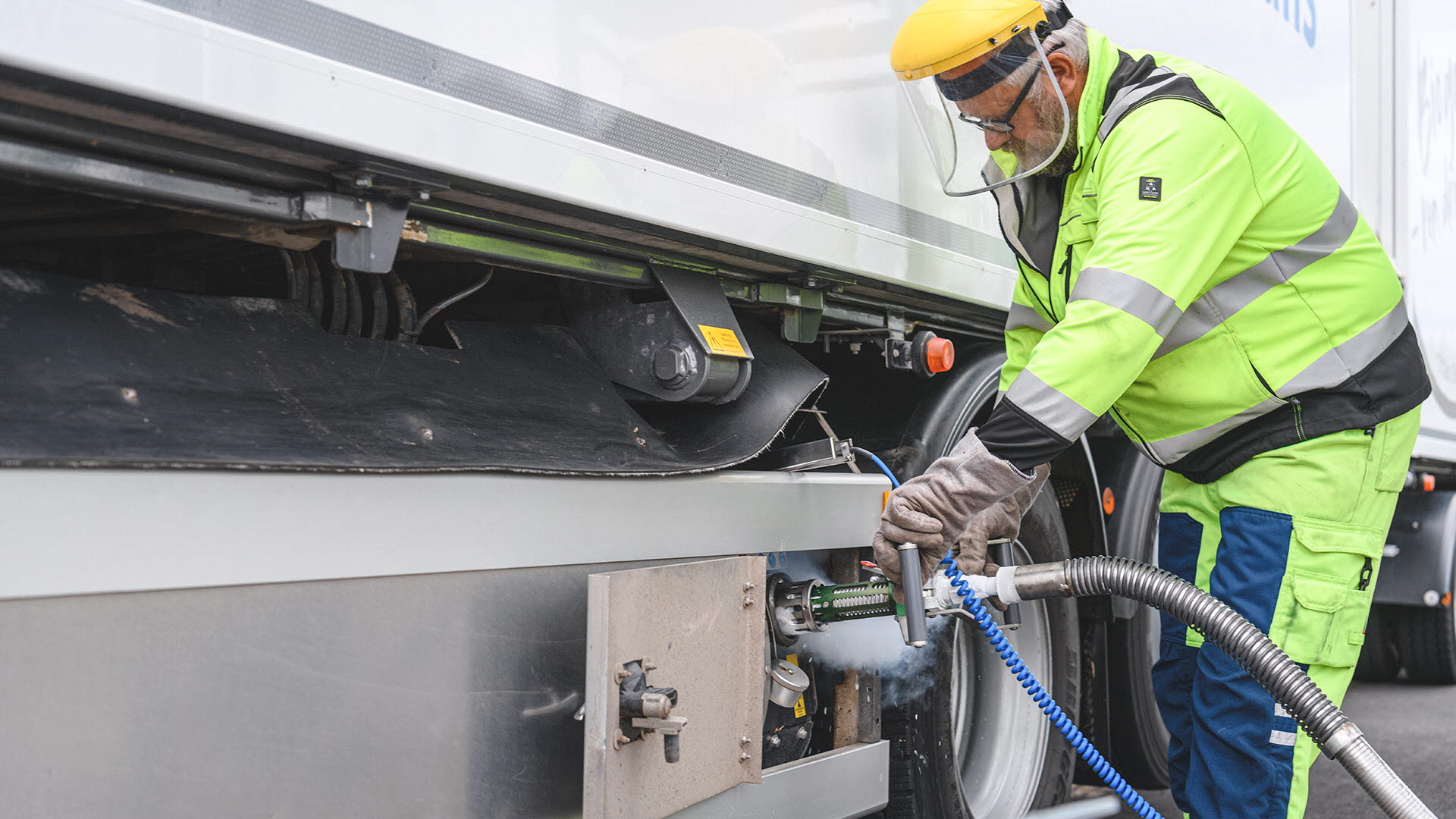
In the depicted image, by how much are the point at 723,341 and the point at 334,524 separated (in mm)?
811

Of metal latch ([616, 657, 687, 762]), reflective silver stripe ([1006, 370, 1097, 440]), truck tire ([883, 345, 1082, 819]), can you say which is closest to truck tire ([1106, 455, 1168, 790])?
truck tire ([883, 345, 1082, 819])

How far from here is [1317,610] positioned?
2.18 meters

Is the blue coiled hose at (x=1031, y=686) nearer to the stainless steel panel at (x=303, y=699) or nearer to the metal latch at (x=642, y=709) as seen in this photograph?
the metal latch at (x=642, y=709)

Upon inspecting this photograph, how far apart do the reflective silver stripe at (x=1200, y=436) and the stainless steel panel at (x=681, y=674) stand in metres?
0.93

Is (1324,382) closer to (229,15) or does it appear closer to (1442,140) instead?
(229,15)

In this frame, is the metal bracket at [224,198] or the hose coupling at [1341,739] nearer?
the metal bracket at [224,198]

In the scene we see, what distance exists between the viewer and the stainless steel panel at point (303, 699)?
1183 mm

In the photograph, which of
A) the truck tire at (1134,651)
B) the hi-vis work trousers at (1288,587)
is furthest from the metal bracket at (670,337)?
the truck tire at (1134,651)

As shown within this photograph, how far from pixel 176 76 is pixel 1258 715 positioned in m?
2.04

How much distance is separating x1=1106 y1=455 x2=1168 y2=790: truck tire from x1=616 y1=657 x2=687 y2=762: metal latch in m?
1.99

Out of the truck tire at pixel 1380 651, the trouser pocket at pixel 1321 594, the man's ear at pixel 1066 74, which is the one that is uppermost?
the man's ear at pixel 1066 74

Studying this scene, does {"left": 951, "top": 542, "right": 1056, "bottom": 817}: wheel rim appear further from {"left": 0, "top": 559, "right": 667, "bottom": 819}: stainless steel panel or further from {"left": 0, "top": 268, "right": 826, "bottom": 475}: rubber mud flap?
{"left": 0, "top": 559, "right": 667, "bottom": 819}: stainless steel panel

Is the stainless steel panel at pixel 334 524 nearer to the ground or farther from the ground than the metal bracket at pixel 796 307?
nearer to the ground

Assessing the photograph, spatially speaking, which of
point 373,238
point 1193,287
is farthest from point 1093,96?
point 373,238
